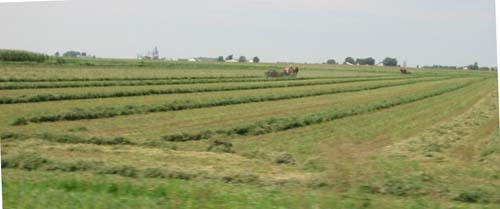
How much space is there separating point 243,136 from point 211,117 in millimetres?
481

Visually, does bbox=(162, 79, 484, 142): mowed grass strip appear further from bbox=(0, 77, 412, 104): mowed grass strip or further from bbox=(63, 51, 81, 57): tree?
bbox=(63, 51, 81, 57): tree

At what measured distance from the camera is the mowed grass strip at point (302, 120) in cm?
624

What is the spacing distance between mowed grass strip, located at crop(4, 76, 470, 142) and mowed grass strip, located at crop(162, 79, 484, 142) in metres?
Result: 0.05

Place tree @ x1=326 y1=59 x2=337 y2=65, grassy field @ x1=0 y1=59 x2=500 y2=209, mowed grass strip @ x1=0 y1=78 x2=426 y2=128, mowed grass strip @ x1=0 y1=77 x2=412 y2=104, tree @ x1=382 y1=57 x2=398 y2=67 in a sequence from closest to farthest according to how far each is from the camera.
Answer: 1. grassy field @ x1=0 y1=59 x2=500 y2=209
2. tree @ x1=382 y1=57 x2=398 y2=67
3. tree @ x1=326 y1=59 x2=337 y2=65
4. mowed grass strip @ x1=0 y1=78 x2=426 y2=128
5. mowed grass strip @ x1=0 y1=77 x2=412 y2=104

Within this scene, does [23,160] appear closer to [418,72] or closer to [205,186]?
[205,186]

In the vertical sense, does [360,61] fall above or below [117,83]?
above

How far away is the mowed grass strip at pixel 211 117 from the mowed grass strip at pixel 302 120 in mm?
52

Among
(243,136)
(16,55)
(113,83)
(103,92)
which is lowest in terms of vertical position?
(243,136)

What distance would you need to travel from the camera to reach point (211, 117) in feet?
21.7

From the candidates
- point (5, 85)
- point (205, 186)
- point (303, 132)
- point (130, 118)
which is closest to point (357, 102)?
point (303, 132)

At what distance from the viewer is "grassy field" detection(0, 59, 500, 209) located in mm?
5496

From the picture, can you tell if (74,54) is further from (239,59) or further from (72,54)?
(239,59)

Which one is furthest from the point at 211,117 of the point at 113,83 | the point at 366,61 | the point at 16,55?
the point at 16,55

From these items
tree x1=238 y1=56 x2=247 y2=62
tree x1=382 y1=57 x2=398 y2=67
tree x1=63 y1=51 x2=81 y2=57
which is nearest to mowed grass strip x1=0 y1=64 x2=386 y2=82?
tree x1=238 y1=56 x2=247 y2=62
